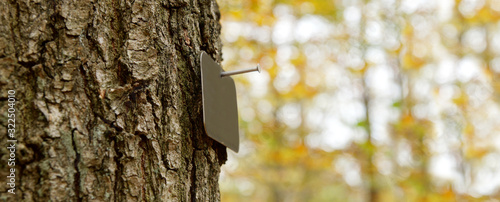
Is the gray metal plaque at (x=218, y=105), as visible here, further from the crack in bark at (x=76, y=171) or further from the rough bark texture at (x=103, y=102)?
the crack in bark at (x=76, y=171)

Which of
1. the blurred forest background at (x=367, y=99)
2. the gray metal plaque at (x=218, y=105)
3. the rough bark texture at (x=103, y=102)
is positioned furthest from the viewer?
the blurred forest background at (x=367, y=99)

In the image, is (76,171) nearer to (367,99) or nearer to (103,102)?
(103,102)

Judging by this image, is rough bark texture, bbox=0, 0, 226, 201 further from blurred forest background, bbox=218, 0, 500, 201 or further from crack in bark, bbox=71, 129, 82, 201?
blurred forest background, bbox=218, 0, 500, 201

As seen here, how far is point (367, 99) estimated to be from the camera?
5.60 meters

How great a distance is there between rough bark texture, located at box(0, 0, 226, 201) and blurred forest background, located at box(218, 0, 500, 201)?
2.75 m

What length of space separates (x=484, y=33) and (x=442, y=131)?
3.68 metres

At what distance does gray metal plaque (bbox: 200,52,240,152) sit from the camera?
96 cm

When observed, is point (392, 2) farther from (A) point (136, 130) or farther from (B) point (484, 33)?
(A) point (136, 130)

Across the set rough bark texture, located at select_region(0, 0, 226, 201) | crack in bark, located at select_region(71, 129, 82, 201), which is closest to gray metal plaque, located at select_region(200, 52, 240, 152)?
rough bark texture, located at select_region(0, 0, 226, 201)

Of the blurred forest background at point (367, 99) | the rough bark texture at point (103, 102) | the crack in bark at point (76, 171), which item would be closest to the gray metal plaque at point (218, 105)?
the rough bark texture at point (103, 102)

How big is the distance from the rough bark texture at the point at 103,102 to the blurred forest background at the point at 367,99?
2751 millimetres

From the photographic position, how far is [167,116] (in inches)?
36.2

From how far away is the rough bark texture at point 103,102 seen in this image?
30.7 inches

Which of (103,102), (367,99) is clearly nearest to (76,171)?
(103,102)
